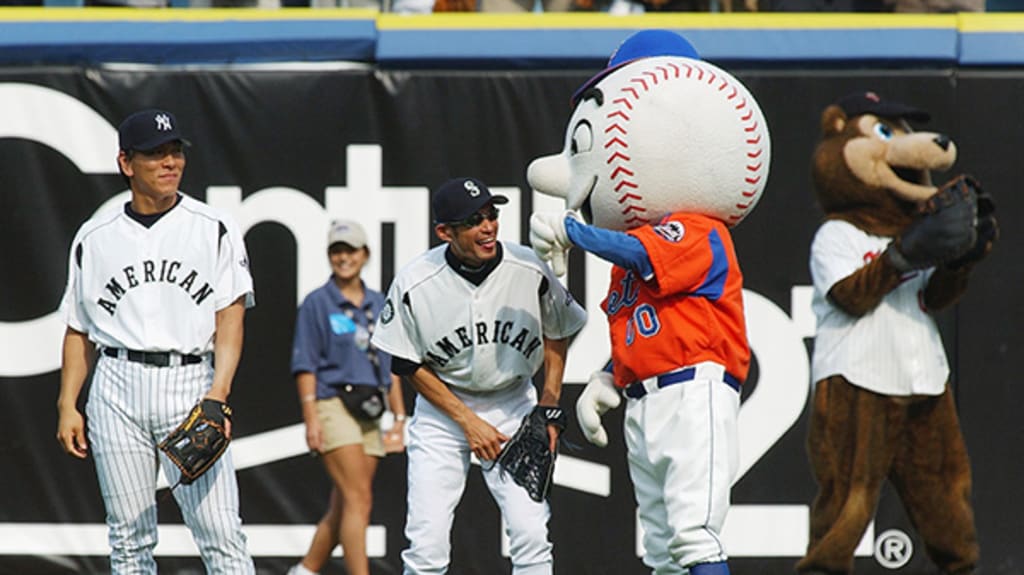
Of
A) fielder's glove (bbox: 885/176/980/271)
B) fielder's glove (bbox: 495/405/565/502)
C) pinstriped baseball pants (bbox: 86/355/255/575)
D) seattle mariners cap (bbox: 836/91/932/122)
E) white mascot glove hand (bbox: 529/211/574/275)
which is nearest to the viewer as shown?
white mascot glove hand (bbox: 529/211/574/275)

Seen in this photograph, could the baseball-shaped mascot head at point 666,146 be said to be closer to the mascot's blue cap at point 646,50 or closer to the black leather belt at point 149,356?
the mascot's blue cap at point 646,50

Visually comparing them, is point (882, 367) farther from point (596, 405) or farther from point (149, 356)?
point (149, 356)

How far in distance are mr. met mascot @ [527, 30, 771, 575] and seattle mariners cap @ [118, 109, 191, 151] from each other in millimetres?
1455

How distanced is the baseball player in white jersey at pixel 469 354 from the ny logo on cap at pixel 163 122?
1.06 m

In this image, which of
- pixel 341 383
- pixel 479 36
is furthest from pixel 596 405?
pixel 479 36

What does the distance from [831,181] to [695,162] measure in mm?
1790

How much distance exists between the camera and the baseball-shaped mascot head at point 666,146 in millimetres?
5453

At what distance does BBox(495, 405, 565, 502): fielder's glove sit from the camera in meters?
6.00

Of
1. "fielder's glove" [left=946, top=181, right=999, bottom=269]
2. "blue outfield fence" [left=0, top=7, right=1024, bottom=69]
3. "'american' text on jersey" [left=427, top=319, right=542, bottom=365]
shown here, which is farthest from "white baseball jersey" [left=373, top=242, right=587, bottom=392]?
"blue outfield fence" [left=0, top=7, right=1024, bottom=69]

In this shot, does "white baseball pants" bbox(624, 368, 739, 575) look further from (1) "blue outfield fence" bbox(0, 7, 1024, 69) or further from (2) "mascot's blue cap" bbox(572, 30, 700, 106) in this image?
(1) "blue outfield fence" bbox(0, 7, 1024, 69)

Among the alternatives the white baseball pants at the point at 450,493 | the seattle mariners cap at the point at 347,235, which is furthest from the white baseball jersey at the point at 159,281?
the seattle mariners cap at the point at 347,235

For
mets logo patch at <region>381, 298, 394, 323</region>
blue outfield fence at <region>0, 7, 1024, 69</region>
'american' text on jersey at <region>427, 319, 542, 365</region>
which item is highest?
blue outfield fence at <region>0, 7, 1024, 69</region>

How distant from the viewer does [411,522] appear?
6152 mm

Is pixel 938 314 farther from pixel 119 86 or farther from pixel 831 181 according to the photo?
pixel 119 86
